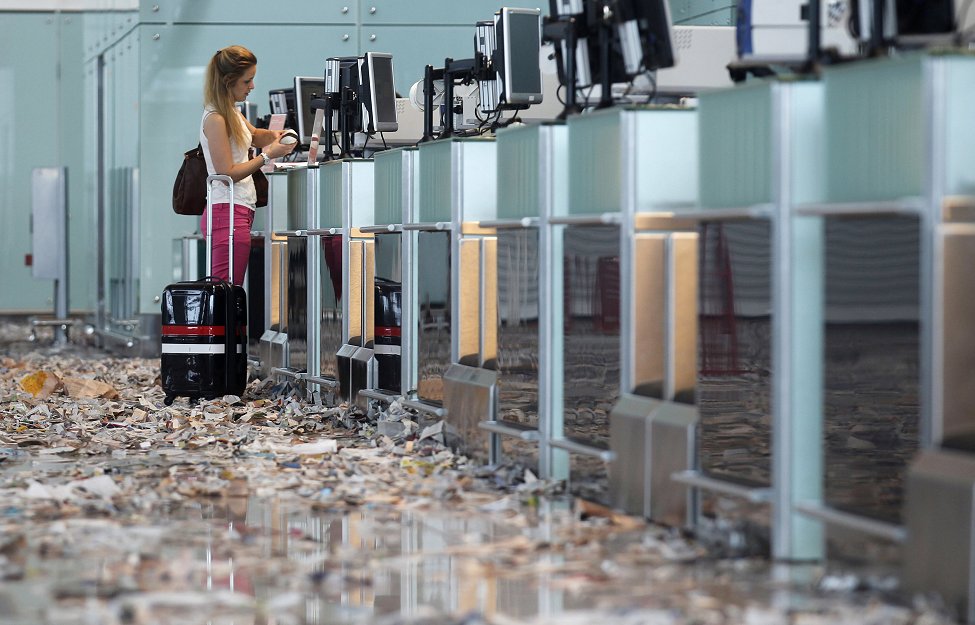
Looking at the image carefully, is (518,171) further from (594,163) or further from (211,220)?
(211,220)

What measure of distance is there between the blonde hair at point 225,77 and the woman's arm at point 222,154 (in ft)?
0.22

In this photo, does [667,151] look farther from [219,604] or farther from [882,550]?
[219,604]

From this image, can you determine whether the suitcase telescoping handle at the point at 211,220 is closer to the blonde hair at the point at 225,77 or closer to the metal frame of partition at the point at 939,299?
the blonde hair at the point at 225,77

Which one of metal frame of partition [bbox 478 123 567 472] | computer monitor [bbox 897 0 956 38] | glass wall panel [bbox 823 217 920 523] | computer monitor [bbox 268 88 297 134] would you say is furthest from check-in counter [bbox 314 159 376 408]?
computer monitor [bbox 897 0 956 38]

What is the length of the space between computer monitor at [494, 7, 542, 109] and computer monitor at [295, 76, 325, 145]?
3091mm

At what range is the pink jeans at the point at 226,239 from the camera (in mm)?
8492

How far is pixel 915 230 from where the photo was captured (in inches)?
219

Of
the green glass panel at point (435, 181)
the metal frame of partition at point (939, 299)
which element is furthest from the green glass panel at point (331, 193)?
the metal frame of partition at point (939, 299)

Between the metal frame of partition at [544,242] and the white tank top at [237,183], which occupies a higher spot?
the white tank top at [237,183]

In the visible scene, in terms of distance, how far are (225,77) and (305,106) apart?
1468mm

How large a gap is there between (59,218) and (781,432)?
12.0 meters

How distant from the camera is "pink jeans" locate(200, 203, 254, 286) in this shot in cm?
849

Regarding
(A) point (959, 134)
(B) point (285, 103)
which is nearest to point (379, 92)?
(B) point (285, 103)

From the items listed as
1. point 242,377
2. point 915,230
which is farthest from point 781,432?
point 242,377
